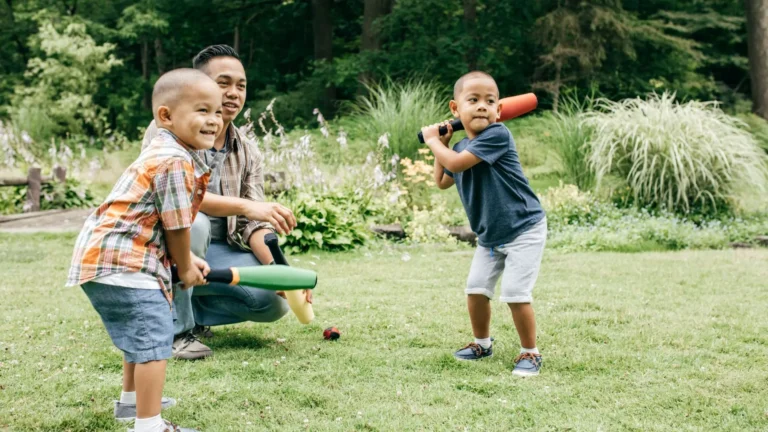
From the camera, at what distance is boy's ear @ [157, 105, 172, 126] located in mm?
2453

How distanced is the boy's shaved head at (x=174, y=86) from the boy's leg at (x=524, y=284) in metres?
1.63

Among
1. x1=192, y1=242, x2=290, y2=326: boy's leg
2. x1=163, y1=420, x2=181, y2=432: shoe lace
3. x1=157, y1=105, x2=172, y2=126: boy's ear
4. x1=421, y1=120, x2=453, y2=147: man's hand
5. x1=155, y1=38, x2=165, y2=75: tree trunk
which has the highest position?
x1=155, y1=38, x2=165, y2=75: tree trunk

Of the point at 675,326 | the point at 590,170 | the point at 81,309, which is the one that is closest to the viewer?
the point at 675,326

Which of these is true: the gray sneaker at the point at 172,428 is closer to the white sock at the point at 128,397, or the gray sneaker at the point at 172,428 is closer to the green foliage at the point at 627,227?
the white sock at the point at 128,397

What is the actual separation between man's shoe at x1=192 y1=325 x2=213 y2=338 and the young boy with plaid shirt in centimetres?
143

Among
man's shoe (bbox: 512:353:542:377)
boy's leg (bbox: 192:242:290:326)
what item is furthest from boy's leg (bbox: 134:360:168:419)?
man's shoe (bbox: 512:353:542:377)

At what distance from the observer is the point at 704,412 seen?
2.82 meters

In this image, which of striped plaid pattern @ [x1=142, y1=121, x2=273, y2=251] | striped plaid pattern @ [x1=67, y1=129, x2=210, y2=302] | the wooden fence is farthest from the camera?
the wooden fence

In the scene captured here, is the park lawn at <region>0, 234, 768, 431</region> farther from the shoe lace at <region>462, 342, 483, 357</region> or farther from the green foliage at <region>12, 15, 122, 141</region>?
the green foliage at <region>12, 15, 122, 141</region>

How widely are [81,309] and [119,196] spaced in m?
2.43

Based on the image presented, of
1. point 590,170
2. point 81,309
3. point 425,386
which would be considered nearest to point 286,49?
point 590,170

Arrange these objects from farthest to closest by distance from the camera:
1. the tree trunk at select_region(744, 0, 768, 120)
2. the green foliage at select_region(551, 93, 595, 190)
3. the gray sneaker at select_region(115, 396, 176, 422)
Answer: the tree trunk at select_region(744, 0, 768, 120), the green foliage at select_region(551, 93, 595, 190), the gray sneaker at select_region(115, 396, 176, 422)

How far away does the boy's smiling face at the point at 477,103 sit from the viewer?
339cm

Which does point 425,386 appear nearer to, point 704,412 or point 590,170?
point 704,412
